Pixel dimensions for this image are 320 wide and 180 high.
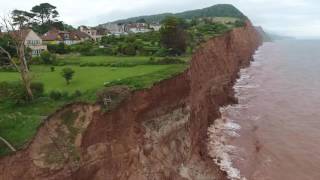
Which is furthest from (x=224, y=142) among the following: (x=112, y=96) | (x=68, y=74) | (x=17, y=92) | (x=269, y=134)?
(x=17, y=92)

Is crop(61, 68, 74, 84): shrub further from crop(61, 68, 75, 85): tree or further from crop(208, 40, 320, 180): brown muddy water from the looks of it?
crop(208, 40, 320, 180): brown muddy water

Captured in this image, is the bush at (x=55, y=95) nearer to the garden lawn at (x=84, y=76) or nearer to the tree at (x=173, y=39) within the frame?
the garden lawn at (x=84, y=76)

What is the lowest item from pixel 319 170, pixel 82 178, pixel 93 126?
pixel 319 170

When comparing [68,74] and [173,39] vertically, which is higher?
[173,39]

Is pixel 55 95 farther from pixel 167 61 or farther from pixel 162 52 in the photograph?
pixel 162 52

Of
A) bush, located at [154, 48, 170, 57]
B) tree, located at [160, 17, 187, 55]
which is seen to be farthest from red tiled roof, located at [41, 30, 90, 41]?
bush, located at [154, 48, 170, 57]

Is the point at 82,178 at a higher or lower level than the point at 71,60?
lower

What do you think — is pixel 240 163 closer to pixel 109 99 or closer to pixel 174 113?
pixel 174 113

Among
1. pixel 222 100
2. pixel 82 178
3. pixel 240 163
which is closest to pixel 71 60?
pixel 222 100
